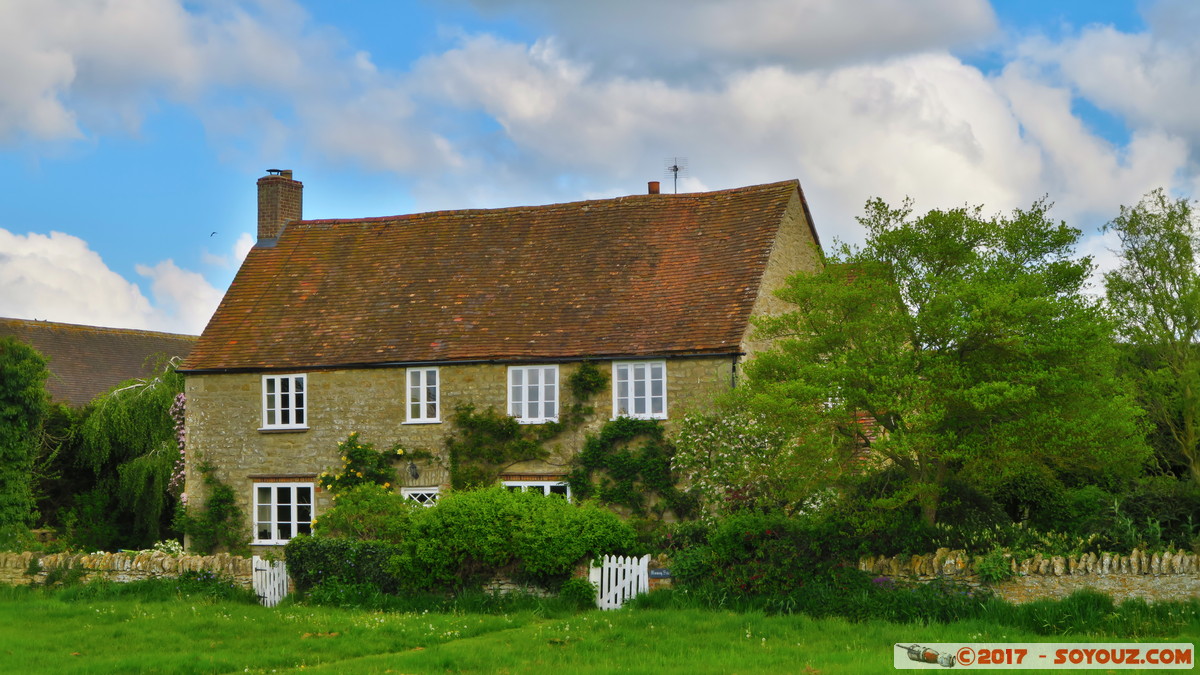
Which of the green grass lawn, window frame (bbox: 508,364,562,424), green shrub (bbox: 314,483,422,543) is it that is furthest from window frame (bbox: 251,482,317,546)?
the green grass lawn

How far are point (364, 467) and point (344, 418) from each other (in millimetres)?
1364

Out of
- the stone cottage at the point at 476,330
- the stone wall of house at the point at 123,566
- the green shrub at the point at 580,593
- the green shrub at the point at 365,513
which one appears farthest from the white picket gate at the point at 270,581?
the stone cottage at the point at 476,330

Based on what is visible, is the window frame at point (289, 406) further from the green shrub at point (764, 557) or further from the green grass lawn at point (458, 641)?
the green shrub at point (764, 557)

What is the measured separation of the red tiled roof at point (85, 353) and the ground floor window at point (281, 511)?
14.6m

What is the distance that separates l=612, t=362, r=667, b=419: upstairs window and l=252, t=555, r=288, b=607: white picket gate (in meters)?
7.82

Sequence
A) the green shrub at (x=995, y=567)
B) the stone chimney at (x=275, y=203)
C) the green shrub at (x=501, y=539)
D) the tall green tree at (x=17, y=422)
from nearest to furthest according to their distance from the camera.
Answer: the green shrub at (x=995, y=567)
the green shrub at (x=501, y=539)
the tall green tree at (x=17, y=422)
the stone chimney at (x=275, y=203)

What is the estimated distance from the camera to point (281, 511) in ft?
91.8

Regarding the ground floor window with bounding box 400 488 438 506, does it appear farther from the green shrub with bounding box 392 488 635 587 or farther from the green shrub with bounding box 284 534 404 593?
the green shrub with bounding box 392 488 635 587

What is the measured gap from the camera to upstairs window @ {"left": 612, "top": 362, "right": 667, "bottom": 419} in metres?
25.0

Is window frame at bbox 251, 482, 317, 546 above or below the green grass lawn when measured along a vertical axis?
above

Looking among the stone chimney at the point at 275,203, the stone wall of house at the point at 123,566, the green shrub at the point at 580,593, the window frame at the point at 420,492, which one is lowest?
the green shrub at the point at 580,593

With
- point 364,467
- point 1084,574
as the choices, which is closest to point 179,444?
point 364,467

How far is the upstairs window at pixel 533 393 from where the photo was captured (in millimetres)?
25969

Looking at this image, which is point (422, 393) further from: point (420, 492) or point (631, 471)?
point (631, 471)
